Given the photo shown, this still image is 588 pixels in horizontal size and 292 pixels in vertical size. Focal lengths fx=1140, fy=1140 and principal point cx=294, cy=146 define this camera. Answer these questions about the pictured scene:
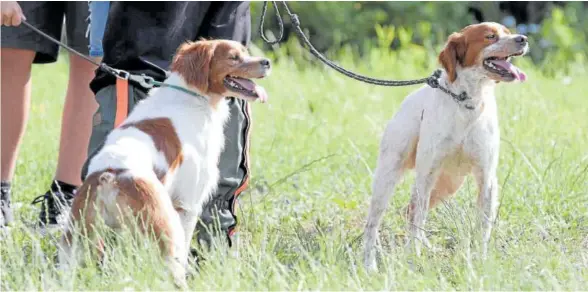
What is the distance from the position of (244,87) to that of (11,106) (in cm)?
147

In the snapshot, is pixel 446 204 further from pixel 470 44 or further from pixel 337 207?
pixel 337 207

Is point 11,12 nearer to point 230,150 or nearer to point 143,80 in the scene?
point 143,80

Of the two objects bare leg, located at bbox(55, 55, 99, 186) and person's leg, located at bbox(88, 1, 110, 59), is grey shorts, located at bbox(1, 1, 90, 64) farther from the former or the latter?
person's leg, located at bbox(88, 1, 110, 59)

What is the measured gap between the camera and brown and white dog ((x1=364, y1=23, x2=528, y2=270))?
15.3 feet

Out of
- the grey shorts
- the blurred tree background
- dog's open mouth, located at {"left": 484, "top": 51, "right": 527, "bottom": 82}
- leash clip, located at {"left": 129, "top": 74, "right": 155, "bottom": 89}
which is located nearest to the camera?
leash clip, located at {"left": 129, "top": 74, "right": 155, "bottom": 89}

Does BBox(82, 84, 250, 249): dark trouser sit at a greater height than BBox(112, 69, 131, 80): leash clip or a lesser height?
lesser

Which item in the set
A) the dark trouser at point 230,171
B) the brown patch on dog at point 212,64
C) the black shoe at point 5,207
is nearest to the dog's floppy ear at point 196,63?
the brown patch on dog at point 212,64

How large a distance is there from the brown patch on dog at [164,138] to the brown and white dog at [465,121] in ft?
3.07

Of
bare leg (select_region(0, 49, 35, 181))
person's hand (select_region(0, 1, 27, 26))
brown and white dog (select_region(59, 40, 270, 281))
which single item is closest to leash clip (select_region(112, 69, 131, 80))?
brown and white dog (select_region(59, 40, 270, 281))

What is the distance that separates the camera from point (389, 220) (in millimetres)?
5363

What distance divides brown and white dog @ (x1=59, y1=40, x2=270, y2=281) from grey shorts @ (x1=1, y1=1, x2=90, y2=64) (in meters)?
1.06

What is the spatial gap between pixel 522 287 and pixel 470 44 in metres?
1.28

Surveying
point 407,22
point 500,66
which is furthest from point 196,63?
point 407,22

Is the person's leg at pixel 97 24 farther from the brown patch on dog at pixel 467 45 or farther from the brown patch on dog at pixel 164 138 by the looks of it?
the brown patch on dog at pixel 467 45
